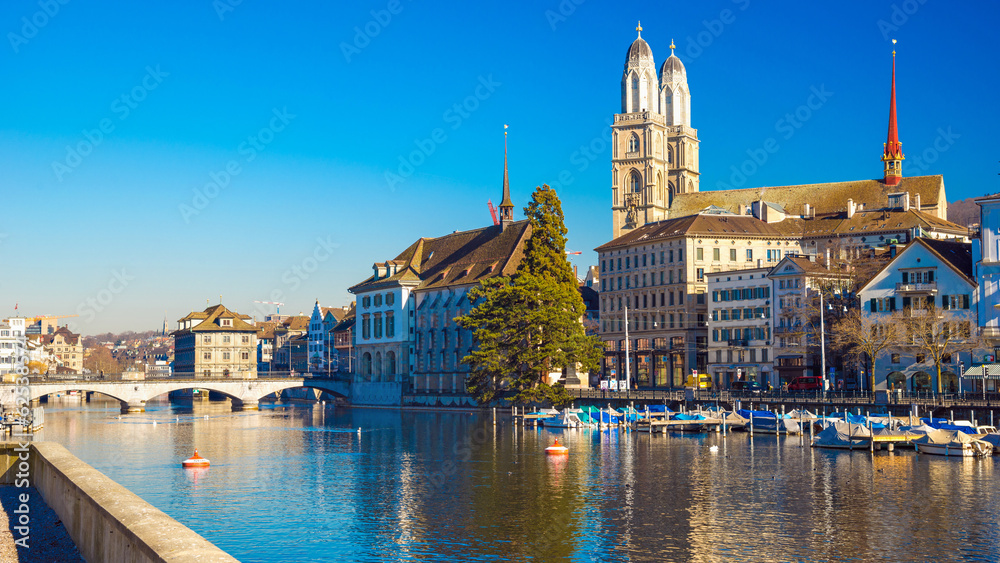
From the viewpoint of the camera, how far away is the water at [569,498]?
35250 millimetres

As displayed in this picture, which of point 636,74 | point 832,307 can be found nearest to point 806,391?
point 832,307

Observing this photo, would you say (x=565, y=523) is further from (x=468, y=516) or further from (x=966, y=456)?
(x=966, y=456)

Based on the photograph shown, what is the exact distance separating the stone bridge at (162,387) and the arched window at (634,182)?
221 ft

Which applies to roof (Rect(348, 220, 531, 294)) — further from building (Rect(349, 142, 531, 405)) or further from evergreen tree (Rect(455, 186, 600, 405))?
evergreen tree (Rect(455, 186, 600, 405))

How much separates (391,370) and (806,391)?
71145mm

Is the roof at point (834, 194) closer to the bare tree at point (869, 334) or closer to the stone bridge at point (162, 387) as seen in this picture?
the bare tree at point (869, 334)

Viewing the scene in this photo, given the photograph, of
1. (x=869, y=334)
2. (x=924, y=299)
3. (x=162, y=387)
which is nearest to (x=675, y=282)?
(x=869, y=334)

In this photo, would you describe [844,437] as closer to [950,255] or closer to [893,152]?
[950,255]

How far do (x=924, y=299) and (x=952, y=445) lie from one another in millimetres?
33042

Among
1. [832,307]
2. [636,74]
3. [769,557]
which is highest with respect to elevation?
[636,74]

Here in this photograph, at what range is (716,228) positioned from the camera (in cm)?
13475

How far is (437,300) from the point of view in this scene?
14325 centimetres

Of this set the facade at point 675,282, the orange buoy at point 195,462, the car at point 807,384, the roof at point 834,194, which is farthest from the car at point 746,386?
the orange buoy at point 195,462

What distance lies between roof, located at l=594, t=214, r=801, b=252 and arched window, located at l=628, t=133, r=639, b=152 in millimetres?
52200
